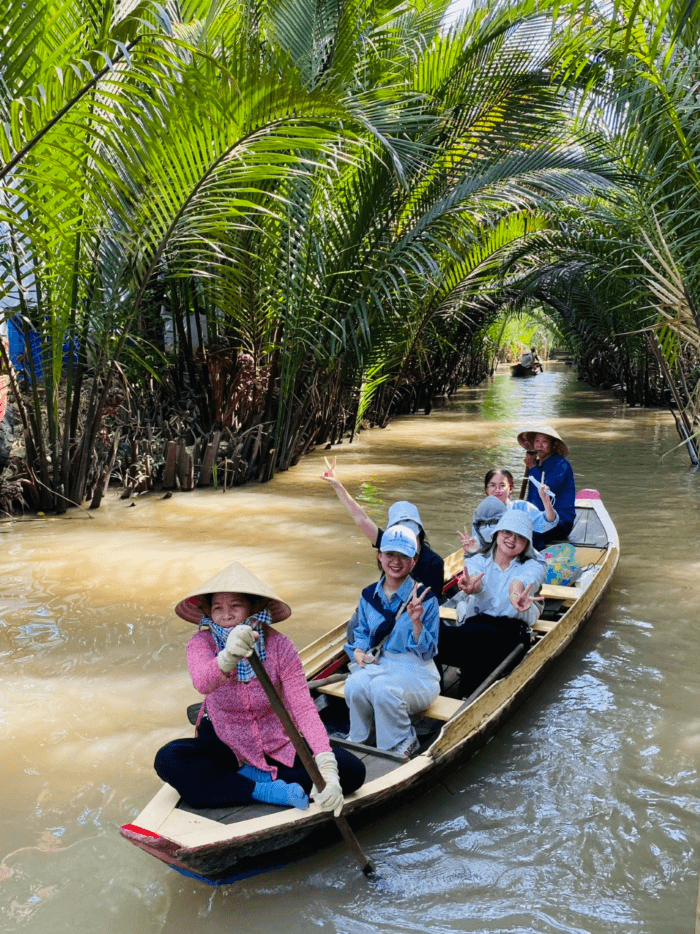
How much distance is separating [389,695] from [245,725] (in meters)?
0.80

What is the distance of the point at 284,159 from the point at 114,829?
4.40 metres

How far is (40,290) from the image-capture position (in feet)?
25.8

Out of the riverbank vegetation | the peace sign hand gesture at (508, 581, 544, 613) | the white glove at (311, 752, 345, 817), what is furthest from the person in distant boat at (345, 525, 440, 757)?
the riverbank vegetation

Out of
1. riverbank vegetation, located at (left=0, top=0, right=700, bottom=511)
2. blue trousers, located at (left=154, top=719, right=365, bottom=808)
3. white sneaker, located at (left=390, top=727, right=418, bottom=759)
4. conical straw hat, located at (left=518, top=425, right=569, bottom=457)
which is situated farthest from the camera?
conical straw hat, located at (left=518, top=425, right=569, bottom=457)

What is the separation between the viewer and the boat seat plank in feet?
13.7

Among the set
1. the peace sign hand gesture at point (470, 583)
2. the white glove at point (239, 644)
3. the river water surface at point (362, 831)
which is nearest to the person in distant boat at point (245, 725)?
the white glove at point (239, 644)

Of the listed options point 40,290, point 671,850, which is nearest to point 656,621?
point 671,850

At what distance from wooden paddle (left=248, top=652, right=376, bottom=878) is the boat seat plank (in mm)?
880

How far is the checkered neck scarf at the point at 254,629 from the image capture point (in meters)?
3.31

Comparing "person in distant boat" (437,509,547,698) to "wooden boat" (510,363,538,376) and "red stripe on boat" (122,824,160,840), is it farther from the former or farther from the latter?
"wooden boat" (510,363,538,376)

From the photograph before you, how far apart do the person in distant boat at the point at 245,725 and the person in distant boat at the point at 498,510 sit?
2144 mm

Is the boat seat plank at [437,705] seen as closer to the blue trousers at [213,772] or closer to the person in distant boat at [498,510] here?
the blue trousers at [213,772]

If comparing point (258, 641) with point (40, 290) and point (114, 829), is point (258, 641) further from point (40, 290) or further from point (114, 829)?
point (40, 290)

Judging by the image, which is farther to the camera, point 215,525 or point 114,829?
point 215,525
